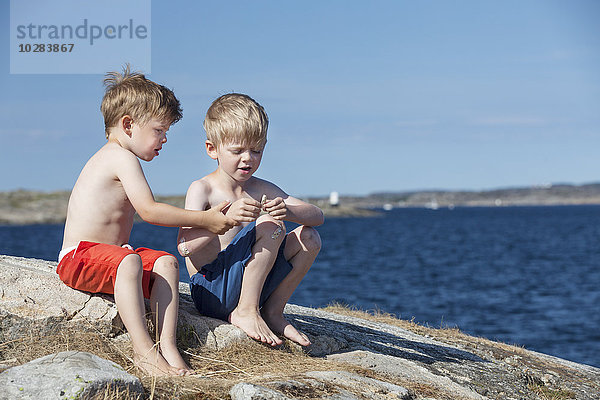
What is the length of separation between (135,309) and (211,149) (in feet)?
4.49

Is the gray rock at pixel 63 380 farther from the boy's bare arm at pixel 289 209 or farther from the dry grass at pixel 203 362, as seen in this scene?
the boy's bare arm at pixel 289 209

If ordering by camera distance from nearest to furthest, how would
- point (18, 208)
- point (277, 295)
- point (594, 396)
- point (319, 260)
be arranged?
point (277, 295) < point (594, 396) < point (319, 260) < point (18, 208)

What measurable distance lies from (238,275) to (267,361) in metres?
0.65

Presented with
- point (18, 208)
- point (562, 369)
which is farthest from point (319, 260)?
point (18, 208)

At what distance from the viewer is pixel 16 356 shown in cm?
406

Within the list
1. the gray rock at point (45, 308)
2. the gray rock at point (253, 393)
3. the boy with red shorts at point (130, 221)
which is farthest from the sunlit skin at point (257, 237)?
the gray rock at point (253, 393)

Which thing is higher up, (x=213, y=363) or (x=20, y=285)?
(x=20, y=285)

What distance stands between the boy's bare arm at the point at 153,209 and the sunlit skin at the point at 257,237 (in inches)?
7.7

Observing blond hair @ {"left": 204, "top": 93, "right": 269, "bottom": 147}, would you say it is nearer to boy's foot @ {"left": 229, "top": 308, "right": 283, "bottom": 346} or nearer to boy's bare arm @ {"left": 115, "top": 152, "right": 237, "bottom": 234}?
boy's bare arm @ {"left": 115, "top": 152, "right": 237, "bottom": 234}

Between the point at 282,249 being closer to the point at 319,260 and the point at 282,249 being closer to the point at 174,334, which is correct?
the point at 174,334

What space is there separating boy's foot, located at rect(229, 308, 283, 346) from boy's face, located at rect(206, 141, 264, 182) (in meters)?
0.99

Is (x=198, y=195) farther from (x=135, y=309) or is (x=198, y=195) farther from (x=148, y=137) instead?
(x=135, y=309)

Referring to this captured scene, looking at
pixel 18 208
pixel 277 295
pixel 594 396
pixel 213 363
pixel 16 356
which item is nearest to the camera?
pixel 16 356

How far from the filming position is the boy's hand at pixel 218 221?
436cm
